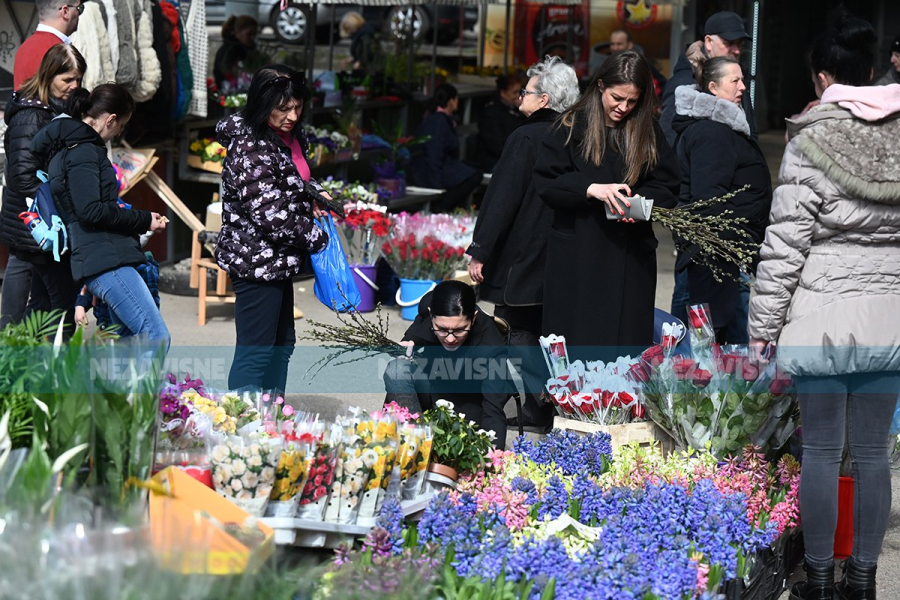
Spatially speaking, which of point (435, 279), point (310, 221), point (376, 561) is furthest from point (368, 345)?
point (435, 279)

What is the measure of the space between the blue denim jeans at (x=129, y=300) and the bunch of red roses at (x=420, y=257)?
2.87 m

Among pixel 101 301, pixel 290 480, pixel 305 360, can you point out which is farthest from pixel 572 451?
pixel 305 360

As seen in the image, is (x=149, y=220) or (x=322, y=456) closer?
(x=322, y=456)

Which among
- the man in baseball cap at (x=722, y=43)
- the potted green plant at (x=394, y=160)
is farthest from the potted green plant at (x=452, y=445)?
the potted green plant at (x=394, y=160)

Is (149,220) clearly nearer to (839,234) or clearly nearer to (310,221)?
(310,221)

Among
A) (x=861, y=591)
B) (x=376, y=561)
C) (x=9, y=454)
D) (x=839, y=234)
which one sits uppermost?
(x=839, y=234)

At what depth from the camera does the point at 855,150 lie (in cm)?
355

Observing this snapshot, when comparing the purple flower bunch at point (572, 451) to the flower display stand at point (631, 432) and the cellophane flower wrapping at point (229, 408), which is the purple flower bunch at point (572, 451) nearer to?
the flower display stand at point (631, 432)

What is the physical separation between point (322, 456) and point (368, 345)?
1230 millimetres

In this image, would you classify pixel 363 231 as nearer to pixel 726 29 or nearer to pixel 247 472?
pixel 726 29

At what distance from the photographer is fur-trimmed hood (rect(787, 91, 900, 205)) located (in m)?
3.53

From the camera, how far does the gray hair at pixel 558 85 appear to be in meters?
5.22

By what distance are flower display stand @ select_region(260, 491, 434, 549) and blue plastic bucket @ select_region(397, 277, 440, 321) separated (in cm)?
409

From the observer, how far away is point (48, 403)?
2.93 m
